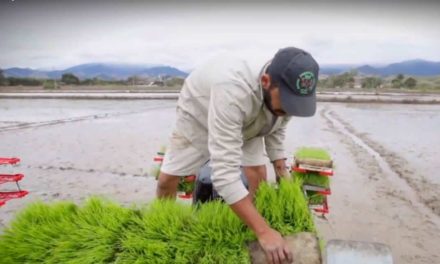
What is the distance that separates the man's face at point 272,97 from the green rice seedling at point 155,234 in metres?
0.63

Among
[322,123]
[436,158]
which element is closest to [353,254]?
[436,158]

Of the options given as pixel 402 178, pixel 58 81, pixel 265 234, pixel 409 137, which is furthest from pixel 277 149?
pixel 58 81

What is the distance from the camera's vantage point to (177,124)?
245cm

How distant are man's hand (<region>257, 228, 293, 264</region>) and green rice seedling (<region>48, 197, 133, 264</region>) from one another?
2.12 ft

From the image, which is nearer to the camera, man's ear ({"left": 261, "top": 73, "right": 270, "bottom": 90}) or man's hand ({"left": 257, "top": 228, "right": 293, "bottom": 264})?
man's hand ({"left": 257, "top": 228, "right": 293, "bottom": 264})

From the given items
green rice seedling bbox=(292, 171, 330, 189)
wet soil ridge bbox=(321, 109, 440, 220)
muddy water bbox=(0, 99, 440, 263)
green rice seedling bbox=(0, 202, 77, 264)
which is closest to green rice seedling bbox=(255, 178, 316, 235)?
green rice seedling bbox=(0, 202, 77, 264)

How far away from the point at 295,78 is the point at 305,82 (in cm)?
6

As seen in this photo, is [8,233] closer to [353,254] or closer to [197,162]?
[197,162]

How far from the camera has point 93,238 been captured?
1.72 m

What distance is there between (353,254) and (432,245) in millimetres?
2424

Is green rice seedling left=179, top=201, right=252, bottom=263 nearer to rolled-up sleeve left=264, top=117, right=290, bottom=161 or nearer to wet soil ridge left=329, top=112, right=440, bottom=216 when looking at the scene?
rolled-up sleeve left=264, top=117, right=290, bottom=161

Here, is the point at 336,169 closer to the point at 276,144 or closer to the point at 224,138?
the point at 276,144

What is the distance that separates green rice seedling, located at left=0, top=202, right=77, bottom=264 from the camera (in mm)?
1724

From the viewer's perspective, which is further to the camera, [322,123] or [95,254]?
[322,123]
